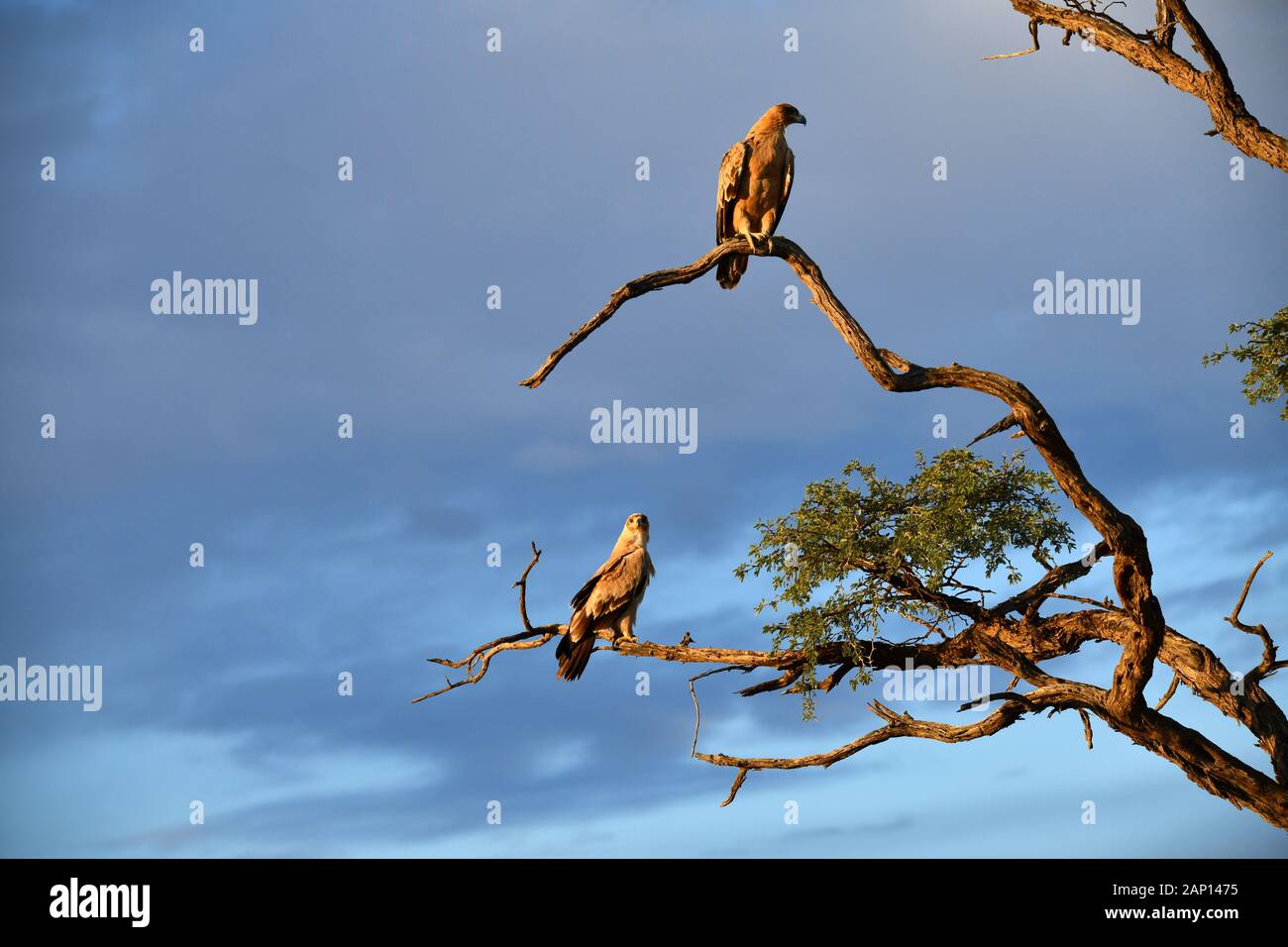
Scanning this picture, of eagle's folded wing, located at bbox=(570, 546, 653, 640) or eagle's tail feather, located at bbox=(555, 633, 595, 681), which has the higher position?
eagle's folded wing, located at bbox=(570, 546, 653, 640)

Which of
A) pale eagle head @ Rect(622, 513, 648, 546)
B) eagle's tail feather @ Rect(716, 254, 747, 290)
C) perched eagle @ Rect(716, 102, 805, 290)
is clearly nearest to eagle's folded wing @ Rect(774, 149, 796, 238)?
perched eagle @ Rect(716, 102, 805, 290)

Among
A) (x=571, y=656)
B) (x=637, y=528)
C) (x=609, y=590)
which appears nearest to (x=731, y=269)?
(x=637, y=528)

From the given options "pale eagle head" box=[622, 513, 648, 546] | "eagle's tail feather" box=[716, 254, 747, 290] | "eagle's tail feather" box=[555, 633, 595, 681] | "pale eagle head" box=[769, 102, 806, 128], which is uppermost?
"pale eagle head" box=[769, 102, 806, 128]

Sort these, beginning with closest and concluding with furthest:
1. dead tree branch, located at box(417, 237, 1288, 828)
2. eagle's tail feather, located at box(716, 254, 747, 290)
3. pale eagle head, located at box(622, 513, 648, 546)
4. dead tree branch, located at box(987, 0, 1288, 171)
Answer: dead tree branch, located at box(417, 237, 1288, 828) < dead tree branch, located at box(987, 0, 1288, 171) < eagle's tail feather, located at box(716, 254, 747, 290) < pale eagle head, located at box(622, 513, 648, 546)

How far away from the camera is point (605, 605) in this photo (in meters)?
11.8

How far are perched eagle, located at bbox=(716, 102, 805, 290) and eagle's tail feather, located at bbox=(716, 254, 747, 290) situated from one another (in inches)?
26.7

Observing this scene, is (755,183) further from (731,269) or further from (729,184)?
(731,269)

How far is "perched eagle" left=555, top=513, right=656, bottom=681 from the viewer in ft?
38.3

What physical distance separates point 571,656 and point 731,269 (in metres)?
3.96

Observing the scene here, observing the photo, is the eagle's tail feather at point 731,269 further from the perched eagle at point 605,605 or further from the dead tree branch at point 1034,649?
the perched eagle at point 605,605

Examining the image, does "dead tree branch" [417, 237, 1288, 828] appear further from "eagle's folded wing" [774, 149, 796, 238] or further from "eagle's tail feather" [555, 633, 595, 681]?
"eagle's folded wing" [774, 149, 796, 238]

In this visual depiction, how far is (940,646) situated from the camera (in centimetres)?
1159
